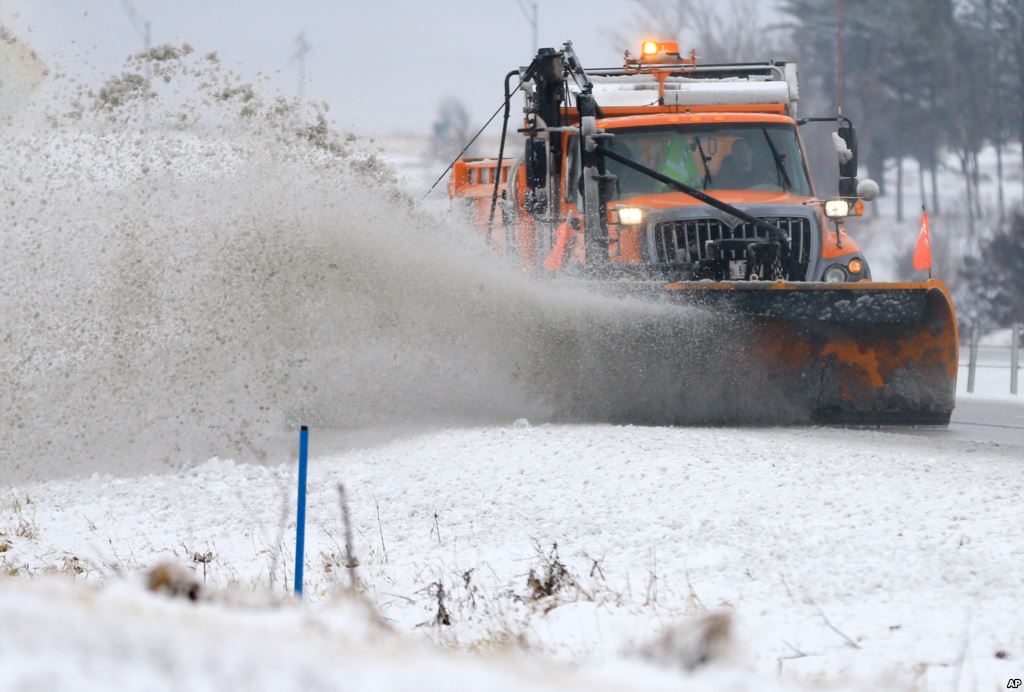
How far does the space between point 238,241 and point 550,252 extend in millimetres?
2414

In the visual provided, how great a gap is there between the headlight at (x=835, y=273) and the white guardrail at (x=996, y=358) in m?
4.35

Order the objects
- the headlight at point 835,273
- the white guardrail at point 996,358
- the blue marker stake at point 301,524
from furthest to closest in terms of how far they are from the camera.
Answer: the white guardrail at point 996,358 < the headlight at point 835,273 < the blue marker stake at point 301,524

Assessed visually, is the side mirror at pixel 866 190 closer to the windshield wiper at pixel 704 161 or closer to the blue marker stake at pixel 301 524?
the windshield wiper at pixel 704 161

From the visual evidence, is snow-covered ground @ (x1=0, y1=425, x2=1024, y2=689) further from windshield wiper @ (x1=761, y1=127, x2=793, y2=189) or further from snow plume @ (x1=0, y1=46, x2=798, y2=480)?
windshield wiper @ (x1=761, y1=127, x2=793, y2=189)

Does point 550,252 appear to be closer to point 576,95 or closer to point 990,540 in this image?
point 576,95

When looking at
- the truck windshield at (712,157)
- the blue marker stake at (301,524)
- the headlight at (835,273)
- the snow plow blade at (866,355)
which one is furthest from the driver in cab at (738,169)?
the blue marker stake at (301,524)

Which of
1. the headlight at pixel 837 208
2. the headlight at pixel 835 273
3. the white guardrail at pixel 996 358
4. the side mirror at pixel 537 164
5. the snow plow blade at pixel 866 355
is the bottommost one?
the white guardrail at pixel 996 358

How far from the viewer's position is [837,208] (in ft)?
35.9

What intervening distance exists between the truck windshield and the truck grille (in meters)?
0.51

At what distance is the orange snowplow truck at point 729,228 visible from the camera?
32.1 feet

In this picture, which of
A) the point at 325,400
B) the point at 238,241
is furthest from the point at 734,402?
the point at 238,241

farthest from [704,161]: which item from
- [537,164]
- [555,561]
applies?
[555,561]

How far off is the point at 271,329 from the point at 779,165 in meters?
4.30

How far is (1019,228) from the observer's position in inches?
1355
